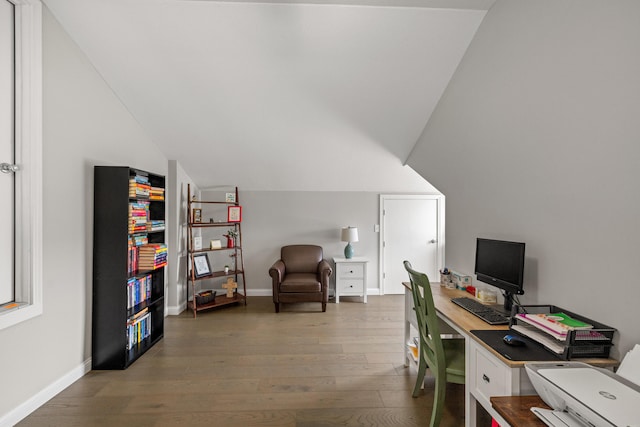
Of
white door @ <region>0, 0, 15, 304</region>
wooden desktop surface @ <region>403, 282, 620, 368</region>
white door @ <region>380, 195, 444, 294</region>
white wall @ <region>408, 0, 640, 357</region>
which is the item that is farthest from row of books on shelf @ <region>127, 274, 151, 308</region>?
white door @ <region>380, 195, 444, 294</region>

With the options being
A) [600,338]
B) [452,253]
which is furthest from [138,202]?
[600,338]

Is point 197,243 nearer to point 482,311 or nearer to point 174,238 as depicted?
point 174,238

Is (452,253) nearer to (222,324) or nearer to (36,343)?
(222,324)

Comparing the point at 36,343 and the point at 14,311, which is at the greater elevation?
the point at 14,311

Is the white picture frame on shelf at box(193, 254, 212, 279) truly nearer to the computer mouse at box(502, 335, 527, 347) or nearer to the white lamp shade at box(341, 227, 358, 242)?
the white lamp shade at box(341, 227, 358, 242)

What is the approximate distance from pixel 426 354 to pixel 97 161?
3.13 meters

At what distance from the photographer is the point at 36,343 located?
2.23 metres

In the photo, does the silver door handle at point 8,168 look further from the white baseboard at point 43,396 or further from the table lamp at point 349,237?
the table lamp at point 349,237

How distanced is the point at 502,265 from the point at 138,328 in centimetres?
322

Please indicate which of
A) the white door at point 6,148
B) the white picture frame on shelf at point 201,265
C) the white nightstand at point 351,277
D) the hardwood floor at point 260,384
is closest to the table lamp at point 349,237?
the white nightstand at point 351,277

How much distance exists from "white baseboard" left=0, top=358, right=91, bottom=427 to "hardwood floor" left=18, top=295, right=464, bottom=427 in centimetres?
4

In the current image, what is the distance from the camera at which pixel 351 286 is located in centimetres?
480

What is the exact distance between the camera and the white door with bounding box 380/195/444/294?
17.0 feet

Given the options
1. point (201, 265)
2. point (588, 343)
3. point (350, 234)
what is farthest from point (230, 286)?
point (588, 343)
